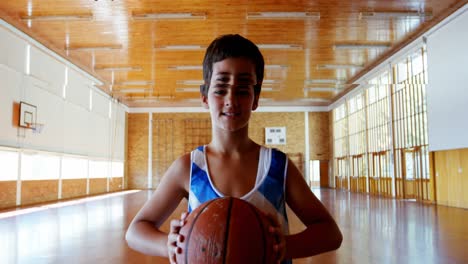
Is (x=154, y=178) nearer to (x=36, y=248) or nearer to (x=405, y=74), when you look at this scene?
(x=405, y=74)

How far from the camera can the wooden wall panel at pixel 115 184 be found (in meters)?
25.9

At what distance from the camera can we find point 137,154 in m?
29.8

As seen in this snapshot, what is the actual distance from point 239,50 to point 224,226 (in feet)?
1.83

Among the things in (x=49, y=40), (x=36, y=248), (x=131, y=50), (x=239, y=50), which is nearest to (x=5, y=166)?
(x=49, y=40)

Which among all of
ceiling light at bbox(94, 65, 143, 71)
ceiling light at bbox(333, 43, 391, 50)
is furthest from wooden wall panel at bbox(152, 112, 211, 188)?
ceiling light at bbox(333, 43, 391, 50)

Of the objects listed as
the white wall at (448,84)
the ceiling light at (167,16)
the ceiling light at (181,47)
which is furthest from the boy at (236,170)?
the ceiling light at (181,47)

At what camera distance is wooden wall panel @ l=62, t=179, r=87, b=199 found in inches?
742

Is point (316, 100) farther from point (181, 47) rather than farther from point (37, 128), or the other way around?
point (37, 128)

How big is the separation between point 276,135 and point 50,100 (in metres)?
16.6

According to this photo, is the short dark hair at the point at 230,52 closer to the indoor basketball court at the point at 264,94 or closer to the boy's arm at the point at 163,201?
the boy's arm at the point at 163,201

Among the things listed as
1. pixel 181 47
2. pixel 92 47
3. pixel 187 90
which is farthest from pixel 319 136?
pixel 92 47

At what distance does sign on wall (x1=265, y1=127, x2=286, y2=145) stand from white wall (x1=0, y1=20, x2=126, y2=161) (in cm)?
1094

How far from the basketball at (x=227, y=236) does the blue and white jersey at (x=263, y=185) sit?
4.6 inches

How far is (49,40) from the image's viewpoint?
15.5 metres
